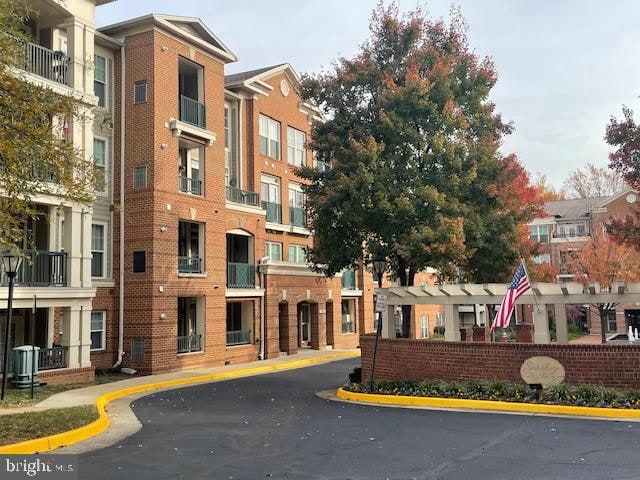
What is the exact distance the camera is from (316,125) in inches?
860

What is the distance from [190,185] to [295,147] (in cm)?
1006

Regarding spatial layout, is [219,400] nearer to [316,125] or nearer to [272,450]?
[272,450]

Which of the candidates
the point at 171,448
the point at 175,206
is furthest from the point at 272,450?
the point at 175,206

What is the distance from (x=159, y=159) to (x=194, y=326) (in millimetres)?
7306

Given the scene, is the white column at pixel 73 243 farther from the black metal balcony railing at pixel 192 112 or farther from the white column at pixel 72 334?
the black metal balcony railing at pixel 192 112

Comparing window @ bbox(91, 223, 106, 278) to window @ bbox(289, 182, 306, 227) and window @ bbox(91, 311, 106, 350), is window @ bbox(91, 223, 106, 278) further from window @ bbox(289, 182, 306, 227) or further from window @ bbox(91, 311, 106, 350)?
window @ bbox(289, 182, 306, 227)

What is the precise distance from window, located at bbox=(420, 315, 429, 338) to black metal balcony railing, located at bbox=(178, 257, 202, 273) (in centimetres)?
2439

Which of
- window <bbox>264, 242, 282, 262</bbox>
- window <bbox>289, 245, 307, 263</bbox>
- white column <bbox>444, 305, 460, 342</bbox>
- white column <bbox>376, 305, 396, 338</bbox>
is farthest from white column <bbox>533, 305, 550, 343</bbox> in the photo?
window <bbox>289, 245, 307, 263</bbox>

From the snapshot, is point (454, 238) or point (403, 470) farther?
point (454, 238)

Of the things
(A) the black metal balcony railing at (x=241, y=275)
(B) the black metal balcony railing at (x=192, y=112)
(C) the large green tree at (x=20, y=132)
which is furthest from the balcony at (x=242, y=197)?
(C) the large green tree at (x=20, y=132)

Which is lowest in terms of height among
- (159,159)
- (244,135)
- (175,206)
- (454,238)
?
(454,238)

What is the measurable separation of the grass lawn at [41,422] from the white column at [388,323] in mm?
8619

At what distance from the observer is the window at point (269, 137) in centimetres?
3210

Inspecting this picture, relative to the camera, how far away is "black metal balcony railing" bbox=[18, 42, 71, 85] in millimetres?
19578
